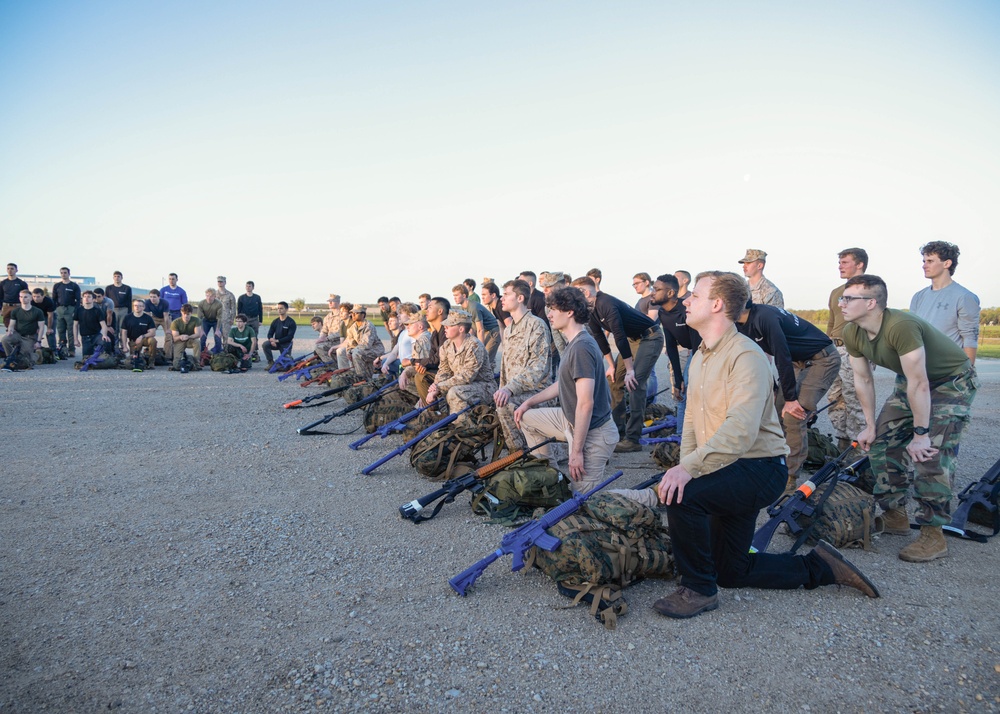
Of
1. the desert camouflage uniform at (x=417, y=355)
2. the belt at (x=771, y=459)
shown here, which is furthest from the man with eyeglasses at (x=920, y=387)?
the desert camouflage uniform at (x=417, y=355)

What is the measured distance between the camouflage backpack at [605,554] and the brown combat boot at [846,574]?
0.92 meters

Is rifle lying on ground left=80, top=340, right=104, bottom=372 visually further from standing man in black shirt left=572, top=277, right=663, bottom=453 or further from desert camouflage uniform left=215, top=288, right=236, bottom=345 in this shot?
standing man in black shirt left=572, top=277, right=663, bottom=453

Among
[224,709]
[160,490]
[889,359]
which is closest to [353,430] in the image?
[160,490]

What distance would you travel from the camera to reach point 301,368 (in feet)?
43.2

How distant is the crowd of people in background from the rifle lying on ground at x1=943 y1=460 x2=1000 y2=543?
35 centimetres

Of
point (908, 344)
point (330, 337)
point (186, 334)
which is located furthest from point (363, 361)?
point (908, 344)

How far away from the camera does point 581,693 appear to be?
253 centimetres

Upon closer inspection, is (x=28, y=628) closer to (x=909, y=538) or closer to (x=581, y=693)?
(x=581, y=693)

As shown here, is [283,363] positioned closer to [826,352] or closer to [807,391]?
[807,391]

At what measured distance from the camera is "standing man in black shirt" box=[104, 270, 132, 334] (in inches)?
595

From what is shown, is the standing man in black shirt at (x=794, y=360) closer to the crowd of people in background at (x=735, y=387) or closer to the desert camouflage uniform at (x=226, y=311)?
the crowd of people in background at (x=735, y=387)

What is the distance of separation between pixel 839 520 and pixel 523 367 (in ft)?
9.35

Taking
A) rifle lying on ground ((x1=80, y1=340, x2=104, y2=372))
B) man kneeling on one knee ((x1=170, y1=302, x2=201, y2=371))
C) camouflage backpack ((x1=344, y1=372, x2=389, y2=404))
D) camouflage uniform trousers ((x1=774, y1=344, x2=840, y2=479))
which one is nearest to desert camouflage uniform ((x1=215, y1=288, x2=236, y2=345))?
man kneeling on one knee ((x1=170, y1=302, x2=201, y2=371))

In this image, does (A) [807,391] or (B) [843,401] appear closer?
(A) [807,391]
